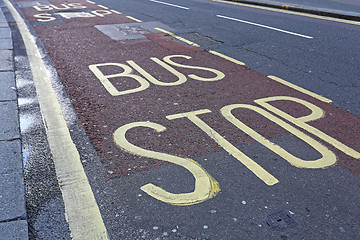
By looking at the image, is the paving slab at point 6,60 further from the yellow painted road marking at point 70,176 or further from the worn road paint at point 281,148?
the worn road paint at point 281,148

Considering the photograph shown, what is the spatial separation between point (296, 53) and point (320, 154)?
13.8 ft

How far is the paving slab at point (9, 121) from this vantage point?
3.42m

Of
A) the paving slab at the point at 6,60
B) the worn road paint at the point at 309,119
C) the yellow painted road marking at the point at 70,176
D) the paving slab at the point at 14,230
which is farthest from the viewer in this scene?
the paving slab at the point at 6,60

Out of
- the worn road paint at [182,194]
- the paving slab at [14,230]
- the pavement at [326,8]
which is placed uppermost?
the pavement at [326,8]

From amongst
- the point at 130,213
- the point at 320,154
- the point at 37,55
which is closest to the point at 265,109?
the point at 320,154

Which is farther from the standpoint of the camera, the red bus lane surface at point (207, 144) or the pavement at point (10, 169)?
the red bus lane surface at point (207, 144)

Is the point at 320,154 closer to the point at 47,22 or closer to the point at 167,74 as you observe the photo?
the point at 167,74

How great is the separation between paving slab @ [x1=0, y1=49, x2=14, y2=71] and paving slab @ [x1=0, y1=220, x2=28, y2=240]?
154 inches

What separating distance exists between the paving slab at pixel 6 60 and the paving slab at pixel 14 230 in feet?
12.9

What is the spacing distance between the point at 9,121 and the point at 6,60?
9.18ft

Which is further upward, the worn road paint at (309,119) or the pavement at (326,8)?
the pavement at (326,8)

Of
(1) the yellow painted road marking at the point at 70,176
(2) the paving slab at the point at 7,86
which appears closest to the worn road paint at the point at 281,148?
(1) the yellow painted road marking at the point at 70,176

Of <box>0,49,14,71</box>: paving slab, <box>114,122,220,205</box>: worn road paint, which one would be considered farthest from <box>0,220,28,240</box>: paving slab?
<box>0,49,14,71</box>: paving slab

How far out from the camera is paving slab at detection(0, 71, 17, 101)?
434 cm
